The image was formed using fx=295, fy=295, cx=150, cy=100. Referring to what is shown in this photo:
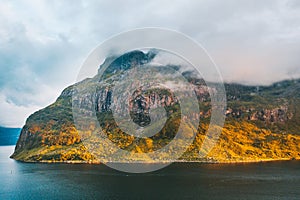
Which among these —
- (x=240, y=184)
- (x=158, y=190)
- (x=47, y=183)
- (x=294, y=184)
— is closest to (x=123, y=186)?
(x=158, y=190)

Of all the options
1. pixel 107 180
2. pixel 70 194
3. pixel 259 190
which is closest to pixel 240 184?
pixel 259 190

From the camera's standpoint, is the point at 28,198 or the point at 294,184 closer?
the point at 28,198

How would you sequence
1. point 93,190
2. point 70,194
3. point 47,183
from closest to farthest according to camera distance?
1. point 70,194
2. point 93,190
3. point 47,183

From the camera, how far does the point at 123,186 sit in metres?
155

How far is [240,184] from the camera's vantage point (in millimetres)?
159375

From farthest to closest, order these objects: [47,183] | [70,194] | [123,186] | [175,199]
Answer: [47,183], [123,186], [70,194], [175,199]

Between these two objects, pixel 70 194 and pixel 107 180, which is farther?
pixel 107 180

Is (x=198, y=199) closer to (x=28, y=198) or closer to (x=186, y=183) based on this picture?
(x=186, y=183)

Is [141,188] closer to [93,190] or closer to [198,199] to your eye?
[93,190]

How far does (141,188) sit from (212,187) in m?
36.2

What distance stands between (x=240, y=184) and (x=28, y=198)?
10666cm

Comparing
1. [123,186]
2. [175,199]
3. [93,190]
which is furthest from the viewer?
[123,186]

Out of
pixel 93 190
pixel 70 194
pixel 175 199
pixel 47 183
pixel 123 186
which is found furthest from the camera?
pixel 47 183

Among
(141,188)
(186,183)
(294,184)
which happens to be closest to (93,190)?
(141,188)
